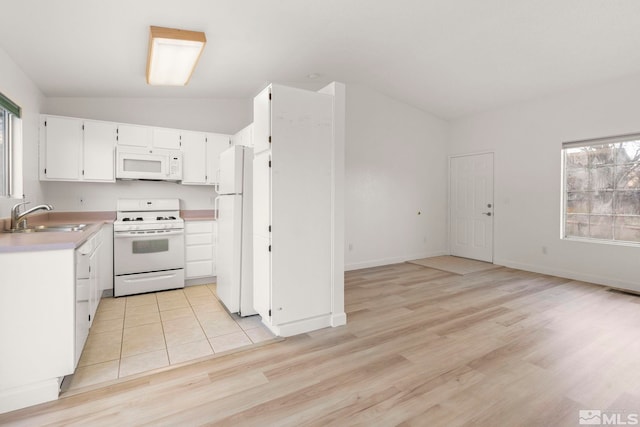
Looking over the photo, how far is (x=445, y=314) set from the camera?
333 centimetres

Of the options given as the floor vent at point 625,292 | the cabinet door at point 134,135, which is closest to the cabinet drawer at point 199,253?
the cabinet door at point 134,135

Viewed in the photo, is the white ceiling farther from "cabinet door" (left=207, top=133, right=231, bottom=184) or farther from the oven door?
the oven door

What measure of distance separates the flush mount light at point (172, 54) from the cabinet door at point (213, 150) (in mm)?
1205

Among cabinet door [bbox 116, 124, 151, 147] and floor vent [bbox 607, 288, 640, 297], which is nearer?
floor vent [bbox 607, 288, 640, 297]

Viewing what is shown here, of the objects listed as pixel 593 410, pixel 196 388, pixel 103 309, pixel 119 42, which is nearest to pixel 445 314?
pixel 593 410

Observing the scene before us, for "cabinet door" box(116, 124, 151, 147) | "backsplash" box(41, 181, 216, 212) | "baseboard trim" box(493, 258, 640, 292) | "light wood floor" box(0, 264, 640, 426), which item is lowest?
"light wood floor" box(0, 264, 640, 426)

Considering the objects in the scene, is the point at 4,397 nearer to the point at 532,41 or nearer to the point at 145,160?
the point at 145,160

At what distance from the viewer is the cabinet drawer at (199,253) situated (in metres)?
4.32

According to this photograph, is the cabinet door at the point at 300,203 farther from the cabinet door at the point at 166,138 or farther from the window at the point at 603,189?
the window at the point at 603,189

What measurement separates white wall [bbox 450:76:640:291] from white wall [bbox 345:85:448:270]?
92 centimetres

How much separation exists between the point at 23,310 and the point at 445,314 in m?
3.43

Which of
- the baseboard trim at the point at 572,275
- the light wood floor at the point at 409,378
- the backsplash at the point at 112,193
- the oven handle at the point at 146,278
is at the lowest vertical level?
the light wood floor at the point at 409,378

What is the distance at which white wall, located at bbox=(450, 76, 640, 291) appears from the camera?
4285 millimetres

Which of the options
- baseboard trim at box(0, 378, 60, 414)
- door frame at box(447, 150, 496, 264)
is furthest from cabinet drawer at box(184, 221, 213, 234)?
door frame at box(447, 150, 496, 264)
